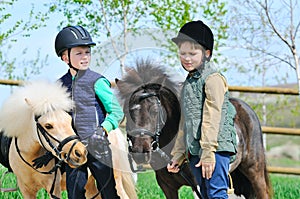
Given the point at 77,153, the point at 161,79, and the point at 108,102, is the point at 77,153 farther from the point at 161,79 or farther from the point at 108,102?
the point at 161,79

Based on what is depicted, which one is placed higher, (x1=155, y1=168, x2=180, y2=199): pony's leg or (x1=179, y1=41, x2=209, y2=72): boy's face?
(x1=179, y1=41, x2=209, y2=72): boy's face

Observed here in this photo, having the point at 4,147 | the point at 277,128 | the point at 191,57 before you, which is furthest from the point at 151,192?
the point at 191,57

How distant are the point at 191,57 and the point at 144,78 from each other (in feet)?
2.73

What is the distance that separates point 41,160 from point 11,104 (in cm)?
48

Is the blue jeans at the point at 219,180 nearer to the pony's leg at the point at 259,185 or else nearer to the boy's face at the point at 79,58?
the boy's face at the point at 79,58

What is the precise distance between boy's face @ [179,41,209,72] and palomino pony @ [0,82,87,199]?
35.4 inches

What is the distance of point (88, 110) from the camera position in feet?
13.0

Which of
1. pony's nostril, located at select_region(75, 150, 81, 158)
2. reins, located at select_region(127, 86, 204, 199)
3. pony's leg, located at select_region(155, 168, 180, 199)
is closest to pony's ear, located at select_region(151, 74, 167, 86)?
reins, located at select_region(127, 86, 204, 199)

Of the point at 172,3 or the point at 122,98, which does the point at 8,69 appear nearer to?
the point at 172,3

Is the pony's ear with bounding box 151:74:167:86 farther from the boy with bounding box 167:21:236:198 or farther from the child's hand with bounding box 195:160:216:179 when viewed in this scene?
the child's hand with bounding box 195:160:216:179

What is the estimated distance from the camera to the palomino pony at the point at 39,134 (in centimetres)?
378

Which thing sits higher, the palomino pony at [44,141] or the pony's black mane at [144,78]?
the pony's black mane at [144,78]

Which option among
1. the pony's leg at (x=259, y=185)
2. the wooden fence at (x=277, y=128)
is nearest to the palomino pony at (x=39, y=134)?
the pony's leg at (x=259, y=185)

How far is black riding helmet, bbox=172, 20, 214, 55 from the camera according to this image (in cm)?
357
